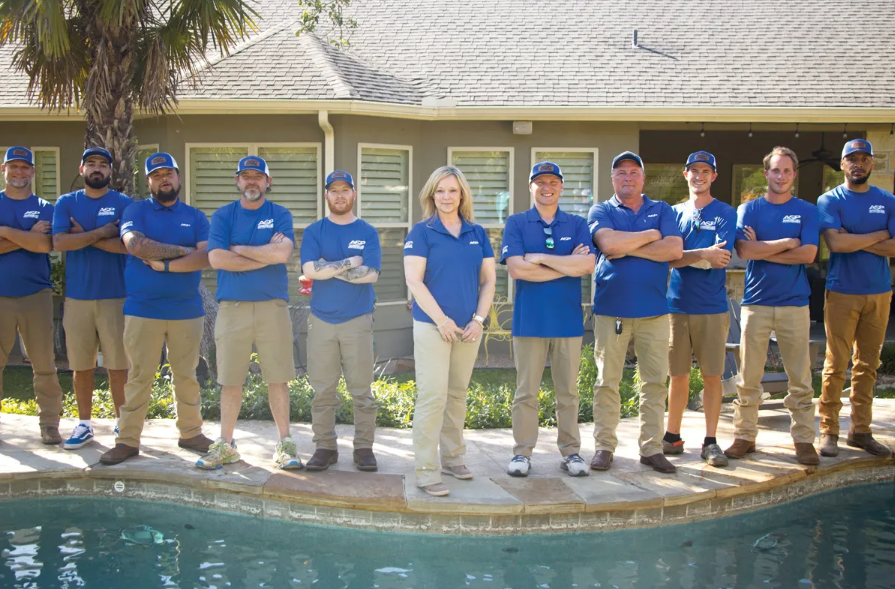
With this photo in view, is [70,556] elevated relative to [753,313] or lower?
lower

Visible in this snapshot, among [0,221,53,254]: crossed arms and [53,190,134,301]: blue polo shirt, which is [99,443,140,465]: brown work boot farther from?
[0,221,53,254]: crossed arms

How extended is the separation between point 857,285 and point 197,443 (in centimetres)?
452

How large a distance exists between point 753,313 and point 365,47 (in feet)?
23.4

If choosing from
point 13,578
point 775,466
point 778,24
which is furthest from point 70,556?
point 778,24

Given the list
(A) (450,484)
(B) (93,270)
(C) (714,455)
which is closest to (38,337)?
(B) (93,270)

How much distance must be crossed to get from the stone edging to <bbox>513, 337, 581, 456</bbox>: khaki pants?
2.00 ft

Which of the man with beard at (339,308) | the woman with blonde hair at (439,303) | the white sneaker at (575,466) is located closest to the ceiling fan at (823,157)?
the white sneaker at (575,466)

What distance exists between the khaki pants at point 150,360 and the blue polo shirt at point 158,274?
65 mm

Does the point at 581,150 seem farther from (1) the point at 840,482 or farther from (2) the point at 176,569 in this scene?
(2) the point at 176,569

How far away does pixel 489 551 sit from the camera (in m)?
4.29

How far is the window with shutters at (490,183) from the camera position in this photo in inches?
386

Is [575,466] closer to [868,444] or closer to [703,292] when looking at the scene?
[703,292]

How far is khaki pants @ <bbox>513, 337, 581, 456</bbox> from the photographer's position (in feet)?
16.2

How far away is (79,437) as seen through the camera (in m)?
5.41
